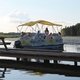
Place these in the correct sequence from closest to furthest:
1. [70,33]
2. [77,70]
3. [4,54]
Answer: [77,70] → [4,54] → [70,33]

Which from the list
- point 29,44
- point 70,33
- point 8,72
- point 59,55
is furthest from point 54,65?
point 70,33

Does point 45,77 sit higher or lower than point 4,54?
lower

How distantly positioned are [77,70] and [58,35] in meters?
25.0

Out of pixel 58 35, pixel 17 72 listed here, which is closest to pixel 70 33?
pixel 58 35

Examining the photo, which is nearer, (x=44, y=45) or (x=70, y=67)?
(x=70, y=67)

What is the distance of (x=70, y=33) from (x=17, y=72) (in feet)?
361

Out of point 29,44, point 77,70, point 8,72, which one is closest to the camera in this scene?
point 77,70

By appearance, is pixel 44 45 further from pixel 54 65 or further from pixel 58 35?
pixel 54 65

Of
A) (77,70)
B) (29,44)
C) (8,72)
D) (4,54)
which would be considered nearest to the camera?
(77,70)

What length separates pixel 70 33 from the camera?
141000 mm

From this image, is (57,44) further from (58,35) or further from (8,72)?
(8,72)

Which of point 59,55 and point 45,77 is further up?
point 59,55

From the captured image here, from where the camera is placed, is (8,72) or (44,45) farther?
(44,45)

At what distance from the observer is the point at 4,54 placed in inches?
1075
